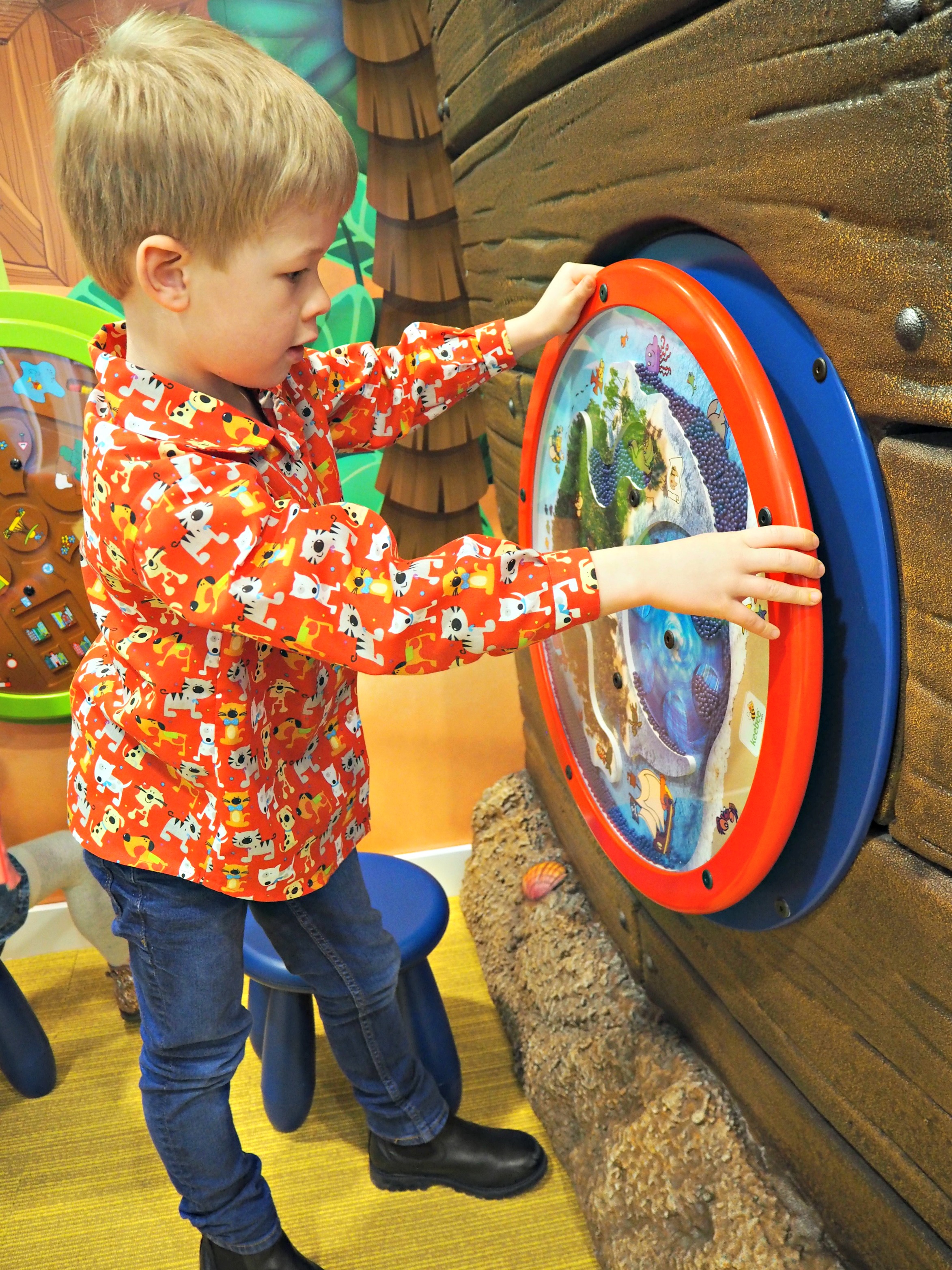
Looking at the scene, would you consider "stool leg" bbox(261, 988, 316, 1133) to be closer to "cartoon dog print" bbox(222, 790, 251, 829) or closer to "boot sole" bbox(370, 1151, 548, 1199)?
"boot sole" bbox(370, 1151, 548, 1199)

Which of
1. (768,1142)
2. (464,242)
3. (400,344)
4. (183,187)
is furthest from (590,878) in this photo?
(183,187)

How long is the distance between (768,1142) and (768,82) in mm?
807

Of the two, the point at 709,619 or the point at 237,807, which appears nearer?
the point at 709,619

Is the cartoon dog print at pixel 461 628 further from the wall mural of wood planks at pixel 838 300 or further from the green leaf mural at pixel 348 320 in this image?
the green leaf mural at pixel 348 320

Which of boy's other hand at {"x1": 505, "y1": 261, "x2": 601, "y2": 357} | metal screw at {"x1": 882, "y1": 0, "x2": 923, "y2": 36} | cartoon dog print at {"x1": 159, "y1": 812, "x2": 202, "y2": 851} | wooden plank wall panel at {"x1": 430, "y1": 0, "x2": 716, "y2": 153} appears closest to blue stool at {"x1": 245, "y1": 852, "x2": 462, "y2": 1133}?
cartoon dog print at {"x1": 159, "y1": 812, "x2": 202, "y2": 851}

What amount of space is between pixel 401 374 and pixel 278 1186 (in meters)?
0.96

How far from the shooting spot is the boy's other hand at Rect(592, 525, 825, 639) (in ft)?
2.00

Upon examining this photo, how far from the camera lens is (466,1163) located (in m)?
1.17

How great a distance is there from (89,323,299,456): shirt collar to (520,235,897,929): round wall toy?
310mm

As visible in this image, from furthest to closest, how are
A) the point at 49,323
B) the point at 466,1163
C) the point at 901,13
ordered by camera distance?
the point at 49,323 → the point at 466,1163 → the point at 901,13

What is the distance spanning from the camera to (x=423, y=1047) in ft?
4.11

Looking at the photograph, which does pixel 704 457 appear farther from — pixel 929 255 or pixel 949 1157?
pixel 949 1157

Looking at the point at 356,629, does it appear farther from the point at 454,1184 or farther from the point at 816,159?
the point at 454,1184

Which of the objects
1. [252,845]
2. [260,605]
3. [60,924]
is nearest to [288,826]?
[252,845]
